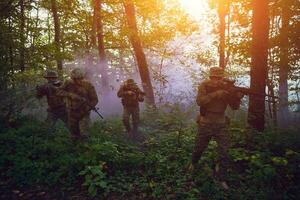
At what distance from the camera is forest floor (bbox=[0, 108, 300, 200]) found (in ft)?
21.4

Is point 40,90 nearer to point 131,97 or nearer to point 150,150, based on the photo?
point 131,97

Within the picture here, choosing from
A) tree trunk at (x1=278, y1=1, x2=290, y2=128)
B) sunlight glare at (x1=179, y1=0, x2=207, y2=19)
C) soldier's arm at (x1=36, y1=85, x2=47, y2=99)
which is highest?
sunlight glare at (x1=179, y1=0, x2=207, y2=19)

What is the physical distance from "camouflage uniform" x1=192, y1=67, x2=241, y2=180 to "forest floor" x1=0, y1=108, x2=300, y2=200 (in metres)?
0.45

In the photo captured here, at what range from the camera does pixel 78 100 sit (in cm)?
894

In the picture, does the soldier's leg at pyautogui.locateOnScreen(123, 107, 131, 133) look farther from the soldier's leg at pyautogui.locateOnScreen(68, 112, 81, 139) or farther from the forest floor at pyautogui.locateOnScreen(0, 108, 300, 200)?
the soldier's leg at pyautogui.locateOnScreen(68, 112, 81, 139)

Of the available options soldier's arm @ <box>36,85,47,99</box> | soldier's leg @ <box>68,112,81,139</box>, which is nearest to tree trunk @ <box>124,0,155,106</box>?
soldier's arm @ <box>36,85,47,99</box>

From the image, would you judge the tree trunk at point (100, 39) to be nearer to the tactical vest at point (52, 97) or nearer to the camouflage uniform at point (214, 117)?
the tactical vest at point (52, 97)

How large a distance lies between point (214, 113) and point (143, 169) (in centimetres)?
210

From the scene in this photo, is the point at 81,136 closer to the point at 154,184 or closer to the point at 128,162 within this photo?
the point at 128,162

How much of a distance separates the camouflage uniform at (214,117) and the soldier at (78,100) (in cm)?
328

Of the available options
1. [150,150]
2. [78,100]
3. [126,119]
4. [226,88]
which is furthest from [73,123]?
[226,88]

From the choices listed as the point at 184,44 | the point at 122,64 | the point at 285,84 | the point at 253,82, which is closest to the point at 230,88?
the point at 253,82

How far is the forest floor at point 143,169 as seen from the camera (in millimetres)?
6527

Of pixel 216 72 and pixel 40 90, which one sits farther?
pixel 40 90
